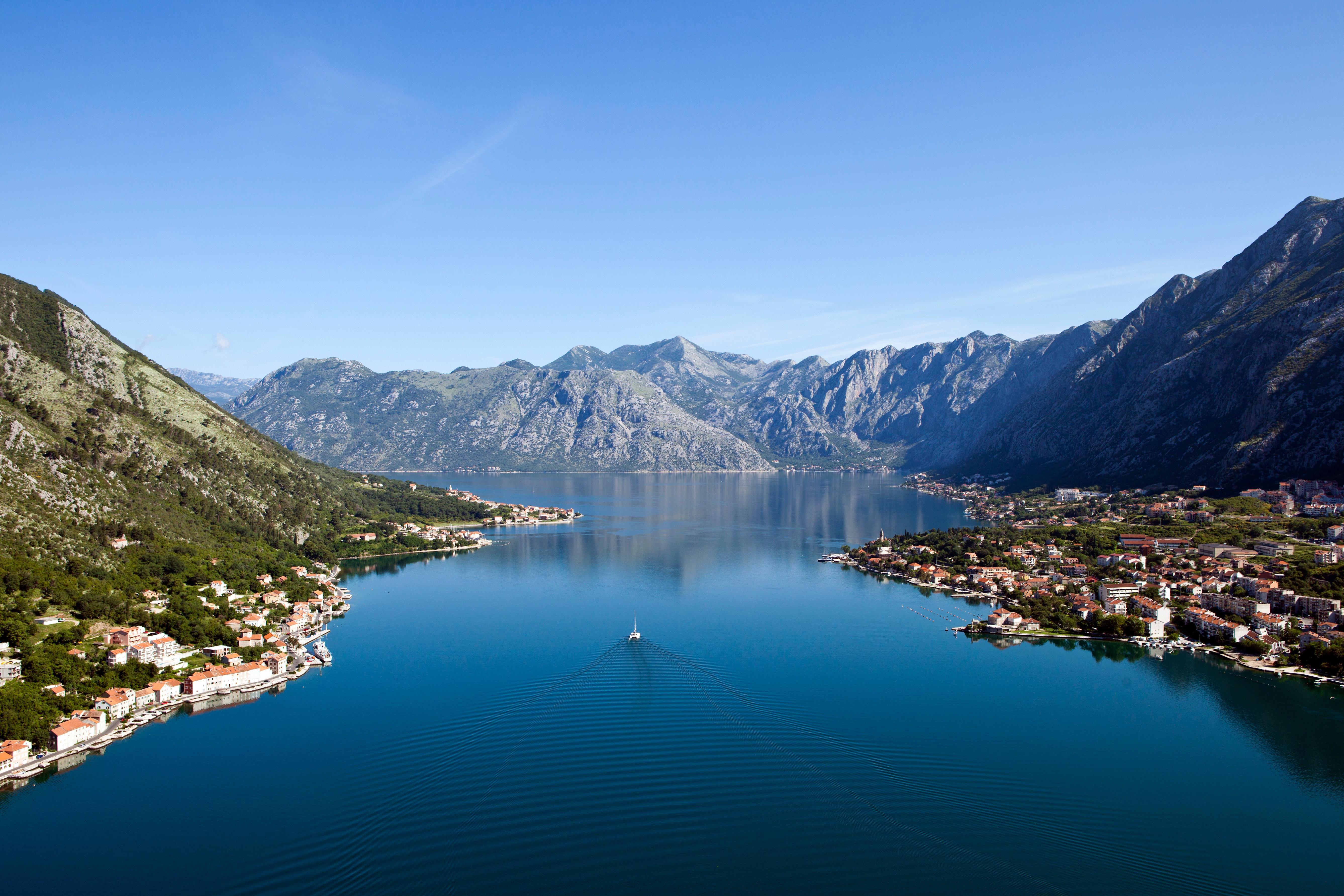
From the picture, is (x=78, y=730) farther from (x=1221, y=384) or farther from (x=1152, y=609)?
(x=1221, y=384)

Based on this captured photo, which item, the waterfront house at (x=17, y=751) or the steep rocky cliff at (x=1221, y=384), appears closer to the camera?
the waterfront house at (x=17, y=751)

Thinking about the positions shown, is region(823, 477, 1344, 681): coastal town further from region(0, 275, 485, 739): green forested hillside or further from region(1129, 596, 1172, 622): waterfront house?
region(0, 275, 485, 739): green forested hillside

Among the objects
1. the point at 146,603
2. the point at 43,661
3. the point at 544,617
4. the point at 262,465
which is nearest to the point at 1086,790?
the point at 544,617

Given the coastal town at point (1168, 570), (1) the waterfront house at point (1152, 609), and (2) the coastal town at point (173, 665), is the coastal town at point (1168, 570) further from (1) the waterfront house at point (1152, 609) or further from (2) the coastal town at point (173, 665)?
(2) the coastal town at point (173, 665)

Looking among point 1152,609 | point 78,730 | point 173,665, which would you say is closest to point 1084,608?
point 1152,609

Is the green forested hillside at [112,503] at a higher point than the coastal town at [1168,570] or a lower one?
higher

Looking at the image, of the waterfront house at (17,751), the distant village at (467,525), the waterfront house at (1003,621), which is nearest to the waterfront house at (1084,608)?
the waterfront house at (1003,621)

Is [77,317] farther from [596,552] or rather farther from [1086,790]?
[1086,790]
